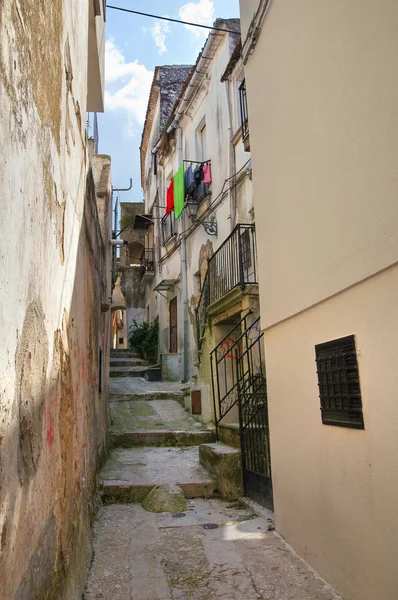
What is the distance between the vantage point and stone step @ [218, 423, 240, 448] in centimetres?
642

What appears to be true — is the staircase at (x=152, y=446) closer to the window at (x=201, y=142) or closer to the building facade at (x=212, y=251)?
the building facade at (x=212, y=251)

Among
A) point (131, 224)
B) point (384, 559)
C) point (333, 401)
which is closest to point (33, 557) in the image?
point (384, 559)

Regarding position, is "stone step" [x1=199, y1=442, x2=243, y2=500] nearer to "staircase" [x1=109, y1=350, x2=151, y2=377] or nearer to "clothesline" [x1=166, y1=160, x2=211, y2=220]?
"clothesline" [x1=166, y1=160, x2=211, y2=220]

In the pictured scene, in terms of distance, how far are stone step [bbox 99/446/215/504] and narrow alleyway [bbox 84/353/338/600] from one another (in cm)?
1

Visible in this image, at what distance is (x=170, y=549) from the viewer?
4230mm

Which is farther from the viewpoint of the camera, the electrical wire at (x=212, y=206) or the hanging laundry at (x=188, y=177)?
the hanging laundry at (x=188, y=177)

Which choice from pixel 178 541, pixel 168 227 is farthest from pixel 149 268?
pixel 178 541

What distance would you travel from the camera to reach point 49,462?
8.36 ft

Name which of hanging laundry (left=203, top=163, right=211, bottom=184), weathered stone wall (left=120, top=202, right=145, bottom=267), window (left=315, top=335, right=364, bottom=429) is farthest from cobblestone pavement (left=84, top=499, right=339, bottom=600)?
weathered stone wall (left=120, top=202, right=145, bottom=267)

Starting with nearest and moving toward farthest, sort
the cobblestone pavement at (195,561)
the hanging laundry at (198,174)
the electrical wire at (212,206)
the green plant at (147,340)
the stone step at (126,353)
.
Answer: the cobblestone pavement at (195,561), the electrical wire at (212,206), the hanging laundry at (198,174), the green plant at (147,340), the stone step at (126,353)

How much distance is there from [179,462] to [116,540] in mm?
2595

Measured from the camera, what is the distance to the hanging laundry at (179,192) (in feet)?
44.7

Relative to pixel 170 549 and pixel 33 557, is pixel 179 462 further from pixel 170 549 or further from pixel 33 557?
pixel 33 557

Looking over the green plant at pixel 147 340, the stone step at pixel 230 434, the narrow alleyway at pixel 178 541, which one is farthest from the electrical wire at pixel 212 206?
the narrow alleyway at pixel 178 541
